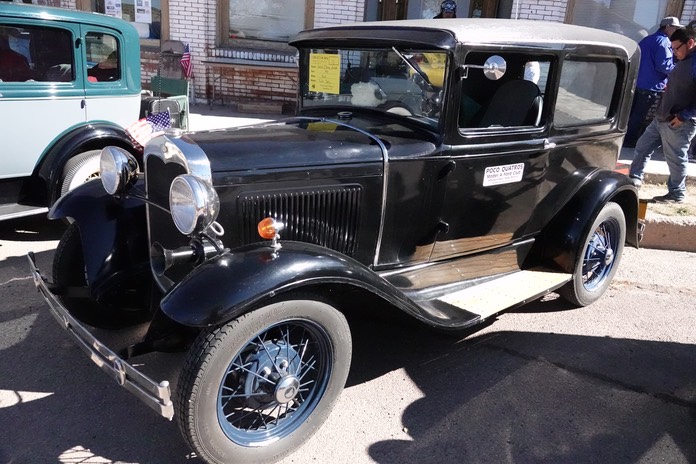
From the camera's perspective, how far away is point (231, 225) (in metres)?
2.67

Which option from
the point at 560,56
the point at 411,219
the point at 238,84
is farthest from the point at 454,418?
the point at 238,84

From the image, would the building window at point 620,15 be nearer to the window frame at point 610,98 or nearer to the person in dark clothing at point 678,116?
the person in dark clothing at point 678,116

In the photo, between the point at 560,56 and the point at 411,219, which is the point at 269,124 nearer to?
the point at 411,219

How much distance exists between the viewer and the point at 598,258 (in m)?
4.09

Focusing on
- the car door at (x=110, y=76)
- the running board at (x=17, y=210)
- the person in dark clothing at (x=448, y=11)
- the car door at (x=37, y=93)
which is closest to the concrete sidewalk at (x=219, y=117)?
the car door at (x=110, y=76)

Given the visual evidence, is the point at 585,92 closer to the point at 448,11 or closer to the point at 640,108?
the point at 448,11

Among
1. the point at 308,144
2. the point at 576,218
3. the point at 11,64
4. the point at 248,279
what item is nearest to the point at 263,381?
the point at 248,279

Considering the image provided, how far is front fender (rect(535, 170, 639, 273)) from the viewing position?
12.2ft

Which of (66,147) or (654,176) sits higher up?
(66,147)

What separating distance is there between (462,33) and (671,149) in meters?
3.90

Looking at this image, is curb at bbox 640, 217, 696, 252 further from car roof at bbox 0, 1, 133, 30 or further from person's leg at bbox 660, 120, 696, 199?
car roof at bbox 0, 1, 133, 30

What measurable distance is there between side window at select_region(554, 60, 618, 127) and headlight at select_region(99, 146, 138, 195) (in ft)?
8.06

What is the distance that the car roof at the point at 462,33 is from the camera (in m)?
2.94

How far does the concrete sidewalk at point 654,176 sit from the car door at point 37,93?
1.52 m
